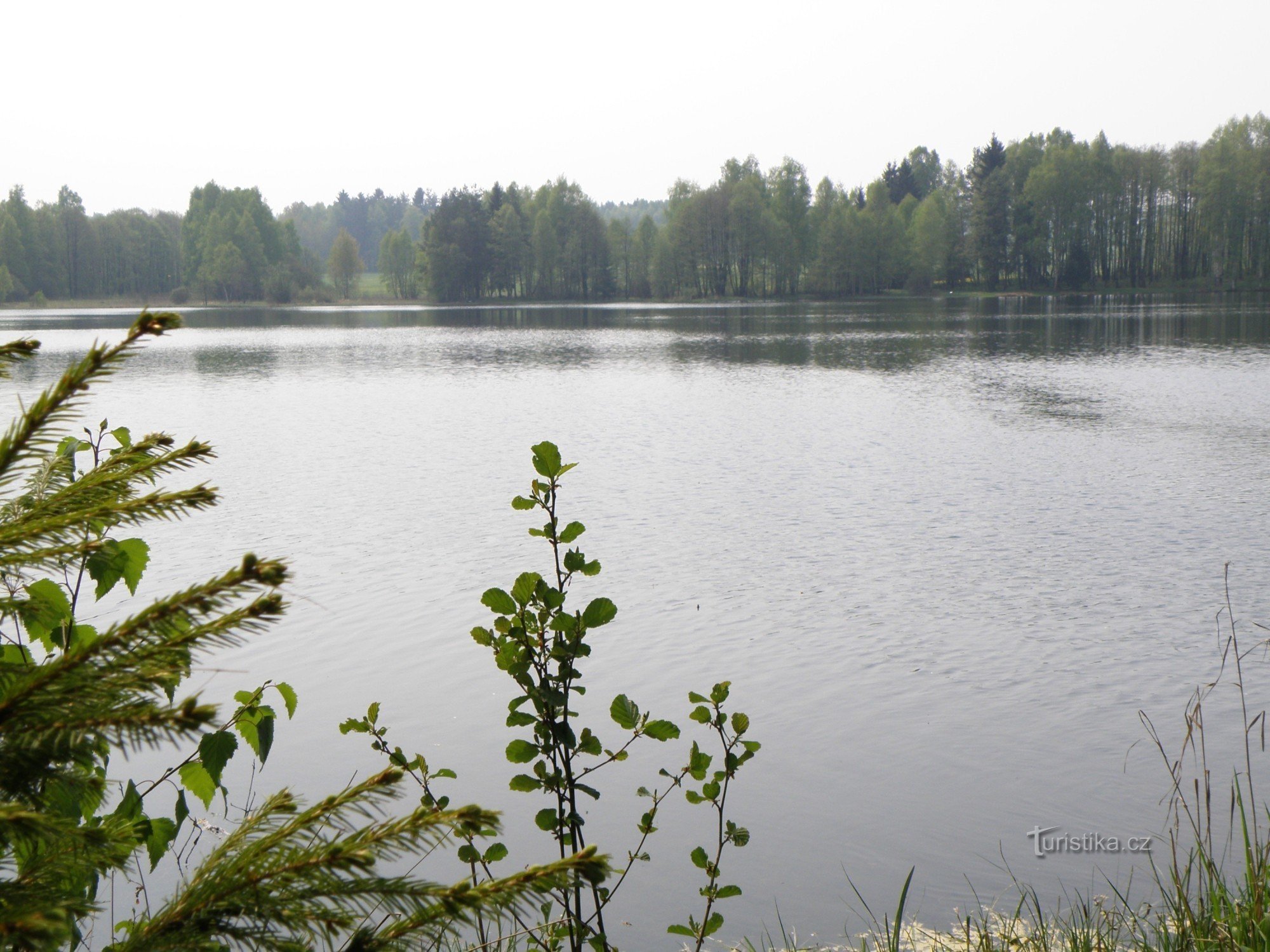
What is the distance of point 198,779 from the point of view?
99.3 inches

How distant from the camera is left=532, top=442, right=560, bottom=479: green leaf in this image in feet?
10.1

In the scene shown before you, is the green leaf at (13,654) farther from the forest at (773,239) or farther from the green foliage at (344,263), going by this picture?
the green foliage at (344,263)

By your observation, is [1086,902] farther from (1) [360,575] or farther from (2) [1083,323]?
(2) [1083,323]

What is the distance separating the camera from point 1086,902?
5.01 meters

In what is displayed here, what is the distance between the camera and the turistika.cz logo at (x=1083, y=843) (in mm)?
5652

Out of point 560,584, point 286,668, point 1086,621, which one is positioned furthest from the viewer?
point 1086,621

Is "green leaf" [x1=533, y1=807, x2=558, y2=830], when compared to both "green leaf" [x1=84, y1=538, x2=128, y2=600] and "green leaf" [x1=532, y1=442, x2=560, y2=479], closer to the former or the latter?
"green leaf" [x1=532, y1=442, x2=560, y2=479]

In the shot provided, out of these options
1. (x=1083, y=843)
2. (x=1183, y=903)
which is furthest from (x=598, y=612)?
(x=1083, y=843)

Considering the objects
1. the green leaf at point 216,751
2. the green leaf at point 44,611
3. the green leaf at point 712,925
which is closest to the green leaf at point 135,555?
the green leaf at point 44,611

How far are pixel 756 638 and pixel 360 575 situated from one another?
459 centimetres

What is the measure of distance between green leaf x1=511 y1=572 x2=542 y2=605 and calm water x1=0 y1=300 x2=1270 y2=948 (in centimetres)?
58

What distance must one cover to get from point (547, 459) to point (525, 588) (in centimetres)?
39

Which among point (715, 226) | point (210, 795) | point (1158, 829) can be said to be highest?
point (715, 226)

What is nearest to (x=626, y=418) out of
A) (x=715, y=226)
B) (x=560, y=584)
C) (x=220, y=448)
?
(x=220, y=448)
